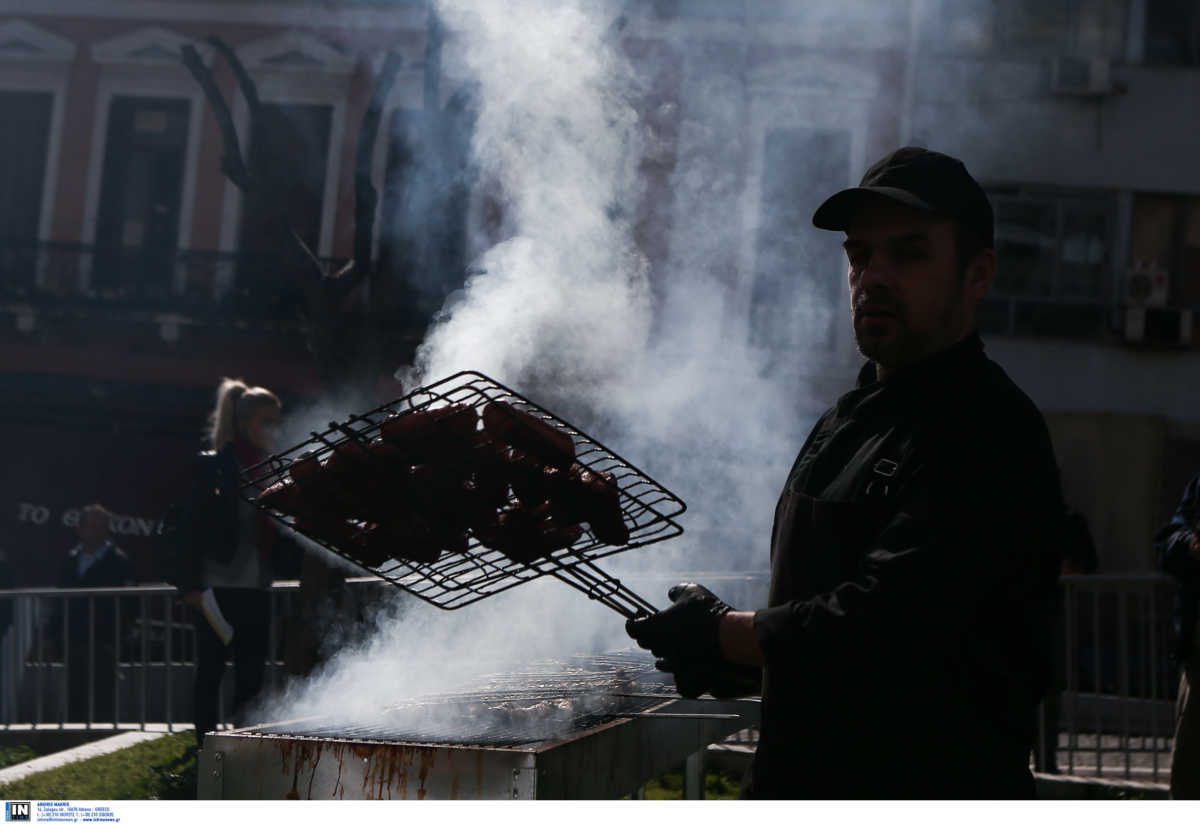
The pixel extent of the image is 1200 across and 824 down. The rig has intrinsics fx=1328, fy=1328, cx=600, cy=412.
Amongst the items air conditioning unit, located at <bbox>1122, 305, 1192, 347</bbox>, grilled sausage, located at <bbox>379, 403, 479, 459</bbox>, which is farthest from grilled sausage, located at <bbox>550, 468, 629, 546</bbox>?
air conditioning unit, located at <bbox>1122, 305, 1192, 347</bbox>

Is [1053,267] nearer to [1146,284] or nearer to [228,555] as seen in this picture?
[1146,284]

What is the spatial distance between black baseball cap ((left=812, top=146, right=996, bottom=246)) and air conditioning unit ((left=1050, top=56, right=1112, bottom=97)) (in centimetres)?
1203

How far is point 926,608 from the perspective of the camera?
2.04 meters

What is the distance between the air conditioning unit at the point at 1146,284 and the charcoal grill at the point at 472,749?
1185 centimetres

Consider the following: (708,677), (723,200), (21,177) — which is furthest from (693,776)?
(21,177)

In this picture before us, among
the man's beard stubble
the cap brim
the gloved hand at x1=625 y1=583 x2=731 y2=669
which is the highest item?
the cap brim

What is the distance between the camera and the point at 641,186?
32.0 feet

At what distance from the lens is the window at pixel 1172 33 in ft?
45.5

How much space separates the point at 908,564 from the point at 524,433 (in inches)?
44.4

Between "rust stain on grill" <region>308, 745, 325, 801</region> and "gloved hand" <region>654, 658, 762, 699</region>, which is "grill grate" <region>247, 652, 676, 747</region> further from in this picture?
"gloved hand" <region>654, 658, 762, 699</region>

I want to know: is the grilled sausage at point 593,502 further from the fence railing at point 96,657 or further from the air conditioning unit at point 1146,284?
the air conditioning unit at point 1146,284

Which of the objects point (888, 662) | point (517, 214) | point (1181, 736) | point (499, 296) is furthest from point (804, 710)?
point (517, 214)

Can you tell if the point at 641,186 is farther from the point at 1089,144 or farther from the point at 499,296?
the point at 1089,144

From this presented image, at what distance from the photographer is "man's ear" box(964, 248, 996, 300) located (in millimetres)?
2369
